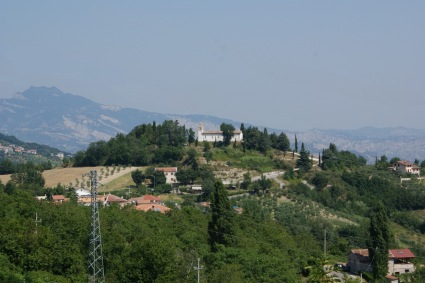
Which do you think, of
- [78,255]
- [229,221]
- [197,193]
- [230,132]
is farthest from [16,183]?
[78,255]

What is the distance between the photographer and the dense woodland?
2577 centimetres

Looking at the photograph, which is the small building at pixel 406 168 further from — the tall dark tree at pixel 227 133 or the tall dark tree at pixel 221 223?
the tall dark tree at pixel 221 223

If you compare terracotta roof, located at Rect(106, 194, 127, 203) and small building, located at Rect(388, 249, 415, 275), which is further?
terracotta roof, located at Rect(106, 194, 127, 203)

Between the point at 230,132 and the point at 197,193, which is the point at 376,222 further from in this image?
the point at 230,132

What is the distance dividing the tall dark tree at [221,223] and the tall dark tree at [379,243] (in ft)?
23.5

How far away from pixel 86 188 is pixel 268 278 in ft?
123

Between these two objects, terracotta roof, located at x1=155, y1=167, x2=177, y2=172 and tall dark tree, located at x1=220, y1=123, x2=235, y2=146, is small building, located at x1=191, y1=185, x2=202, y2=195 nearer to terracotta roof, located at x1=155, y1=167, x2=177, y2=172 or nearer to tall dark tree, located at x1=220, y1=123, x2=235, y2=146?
terracotta roof, located at x1=155, y1=167, x2=177, y2=172

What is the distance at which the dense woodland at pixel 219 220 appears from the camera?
25.8 meters

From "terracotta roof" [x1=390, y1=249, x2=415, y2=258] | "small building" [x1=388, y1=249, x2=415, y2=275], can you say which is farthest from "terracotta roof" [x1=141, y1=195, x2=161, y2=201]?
"small building" [x1=388, y1=249, x2=415, y2=275]

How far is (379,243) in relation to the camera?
117 ft

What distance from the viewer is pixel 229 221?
34.6 meters

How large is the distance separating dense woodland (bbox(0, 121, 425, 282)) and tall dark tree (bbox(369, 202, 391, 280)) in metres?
0.11

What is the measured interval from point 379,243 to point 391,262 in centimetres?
291

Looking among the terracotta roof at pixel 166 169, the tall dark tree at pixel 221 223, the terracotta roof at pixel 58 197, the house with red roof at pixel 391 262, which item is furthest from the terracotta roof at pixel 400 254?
the terracotta roof at pixel 166 169
